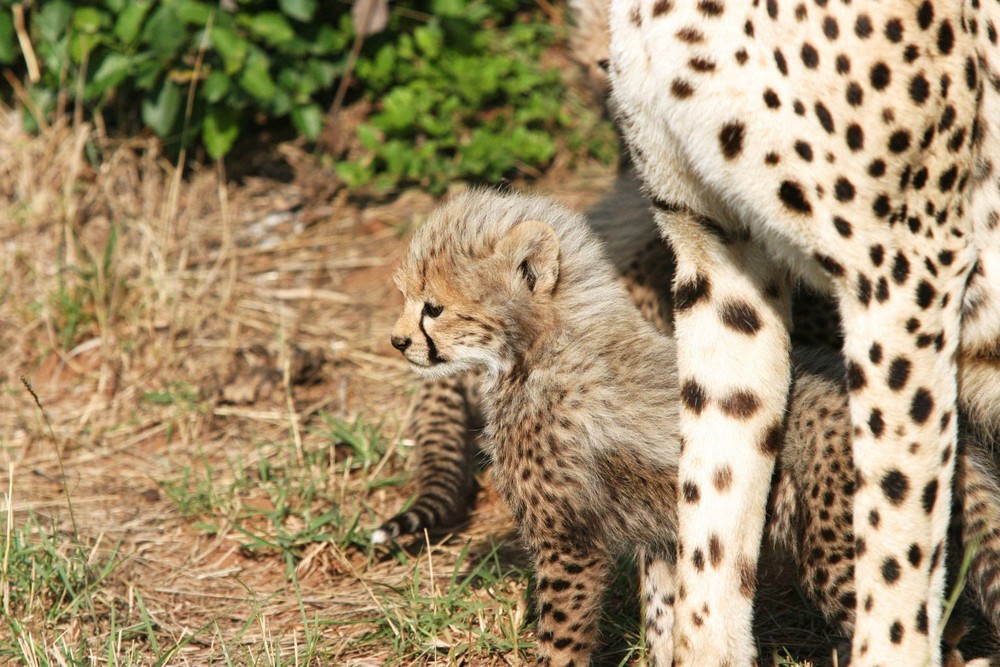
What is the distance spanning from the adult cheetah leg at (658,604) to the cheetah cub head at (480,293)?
2.14 ft

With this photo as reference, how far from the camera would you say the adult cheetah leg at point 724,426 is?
3.00m

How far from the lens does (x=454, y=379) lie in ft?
14.5

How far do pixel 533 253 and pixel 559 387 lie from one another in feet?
1.13

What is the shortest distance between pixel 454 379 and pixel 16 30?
2.71 metres

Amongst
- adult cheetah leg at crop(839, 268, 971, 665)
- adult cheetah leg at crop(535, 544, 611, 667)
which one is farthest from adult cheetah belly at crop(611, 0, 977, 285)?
adult cheetah leg at crop(535, 544, 611, 667)

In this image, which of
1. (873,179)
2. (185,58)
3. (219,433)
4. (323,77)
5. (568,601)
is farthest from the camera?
(323,77)

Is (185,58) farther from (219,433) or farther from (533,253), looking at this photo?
(533,253)

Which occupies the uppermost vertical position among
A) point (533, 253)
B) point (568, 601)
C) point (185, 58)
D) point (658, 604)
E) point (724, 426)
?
point (533, 253)

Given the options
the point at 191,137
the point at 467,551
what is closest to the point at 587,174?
the point at 191,137

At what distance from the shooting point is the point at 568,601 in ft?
10.4

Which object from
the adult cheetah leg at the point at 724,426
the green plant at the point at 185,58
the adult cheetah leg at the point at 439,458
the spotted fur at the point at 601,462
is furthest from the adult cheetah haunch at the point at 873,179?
the green plant at the point at 185,58

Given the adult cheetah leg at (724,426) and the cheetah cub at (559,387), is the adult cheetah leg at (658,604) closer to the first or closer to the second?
the cheetah cub at (559,387)

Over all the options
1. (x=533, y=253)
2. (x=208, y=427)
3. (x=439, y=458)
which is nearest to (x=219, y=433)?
(x=208, y=427)

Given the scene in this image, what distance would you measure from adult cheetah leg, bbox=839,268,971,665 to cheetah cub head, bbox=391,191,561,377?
35.2 inches
